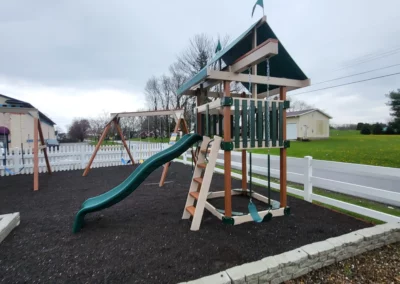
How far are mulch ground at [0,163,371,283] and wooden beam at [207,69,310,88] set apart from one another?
6.95 ft

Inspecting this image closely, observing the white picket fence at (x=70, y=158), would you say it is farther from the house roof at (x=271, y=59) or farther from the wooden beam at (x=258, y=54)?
the wooden beam at (x=258, y=54)

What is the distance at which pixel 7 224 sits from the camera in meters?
2.80

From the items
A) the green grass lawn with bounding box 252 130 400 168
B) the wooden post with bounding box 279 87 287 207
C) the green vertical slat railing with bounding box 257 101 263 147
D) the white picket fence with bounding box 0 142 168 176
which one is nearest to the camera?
the green vertical slat railing with bounding box 257 101 263 147

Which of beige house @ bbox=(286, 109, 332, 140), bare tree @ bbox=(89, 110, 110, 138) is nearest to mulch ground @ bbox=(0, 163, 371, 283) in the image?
beige house @ bbox=(286, 109, 332, 140)

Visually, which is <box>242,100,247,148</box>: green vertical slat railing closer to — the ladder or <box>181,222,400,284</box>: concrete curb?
the ladder

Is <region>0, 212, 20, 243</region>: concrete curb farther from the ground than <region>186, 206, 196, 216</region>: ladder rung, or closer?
closer

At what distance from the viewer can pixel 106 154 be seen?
31.2ft

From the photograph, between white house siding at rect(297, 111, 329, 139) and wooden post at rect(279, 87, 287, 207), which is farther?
white house siding at rect(297, 111, 329, 139)

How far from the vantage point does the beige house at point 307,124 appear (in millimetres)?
24688

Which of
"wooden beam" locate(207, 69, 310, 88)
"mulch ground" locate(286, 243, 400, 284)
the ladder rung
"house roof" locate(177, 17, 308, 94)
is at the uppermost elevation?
"house roof" locate(177, 17, 308, 94)

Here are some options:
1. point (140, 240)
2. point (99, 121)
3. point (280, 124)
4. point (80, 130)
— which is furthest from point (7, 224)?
point (80, 130)

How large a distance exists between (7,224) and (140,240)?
1798mm

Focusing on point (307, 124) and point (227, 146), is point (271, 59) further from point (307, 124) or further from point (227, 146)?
point (307, 124)

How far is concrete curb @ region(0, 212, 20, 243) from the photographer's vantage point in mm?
2652
